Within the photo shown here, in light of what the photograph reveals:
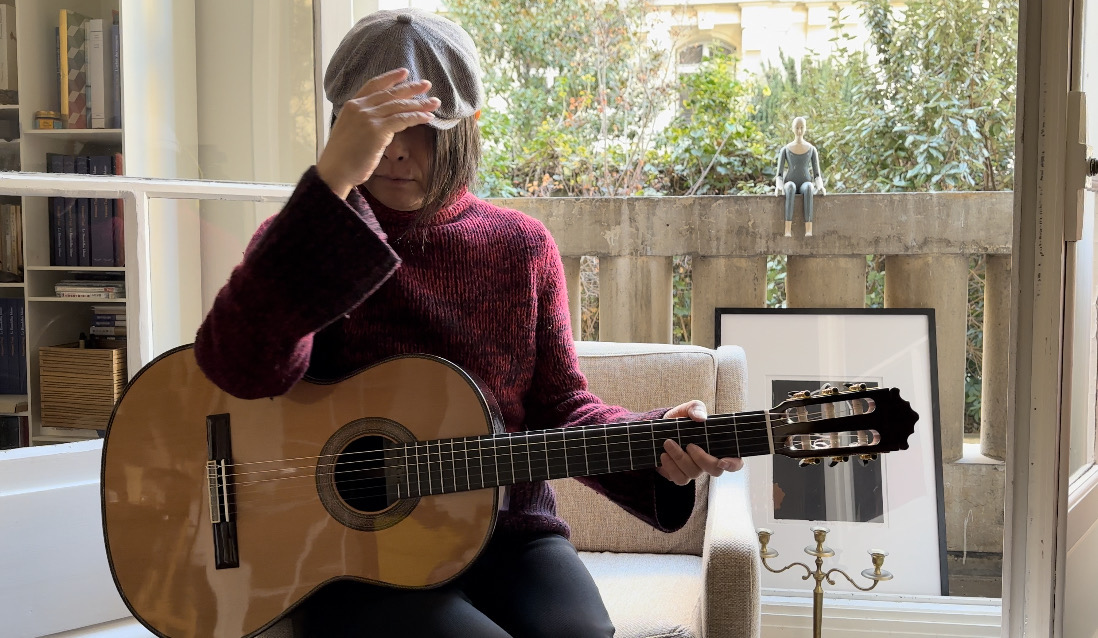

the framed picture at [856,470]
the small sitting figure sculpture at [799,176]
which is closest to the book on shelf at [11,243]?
the framed picture at [856,470]

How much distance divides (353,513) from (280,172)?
0.95 metres

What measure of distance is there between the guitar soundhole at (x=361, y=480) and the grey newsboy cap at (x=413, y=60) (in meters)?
0.45

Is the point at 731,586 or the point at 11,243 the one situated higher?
the point at 11,243

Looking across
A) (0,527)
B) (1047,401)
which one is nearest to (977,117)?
(1047,401)

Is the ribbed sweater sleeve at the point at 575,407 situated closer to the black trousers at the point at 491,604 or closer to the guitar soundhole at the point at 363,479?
the black trousers at the point at 491,604

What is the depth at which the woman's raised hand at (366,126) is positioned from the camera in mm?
1022

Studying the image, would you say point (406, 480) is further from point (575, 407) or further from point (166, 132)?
point (166, 132)

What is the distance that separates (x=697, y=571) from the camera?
1.63 metres

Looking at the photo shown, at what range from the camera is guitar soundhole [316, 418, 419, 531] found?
3.63ft

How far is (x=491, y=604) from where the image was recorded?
3.85 ft

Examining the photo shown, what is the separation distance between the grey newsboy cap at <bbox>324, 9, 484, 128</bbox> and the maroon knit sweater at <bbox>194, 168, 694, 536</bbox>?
16 centimetres

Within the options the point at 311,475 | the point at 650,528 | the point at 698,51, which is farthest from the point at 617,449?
the point at 698,51

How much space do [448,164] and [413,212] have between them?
91 mm

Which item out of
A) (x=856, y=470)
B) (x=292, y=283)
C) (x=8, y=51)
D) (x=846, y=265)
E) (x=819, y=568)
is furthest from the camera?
(x=846, y=265)
